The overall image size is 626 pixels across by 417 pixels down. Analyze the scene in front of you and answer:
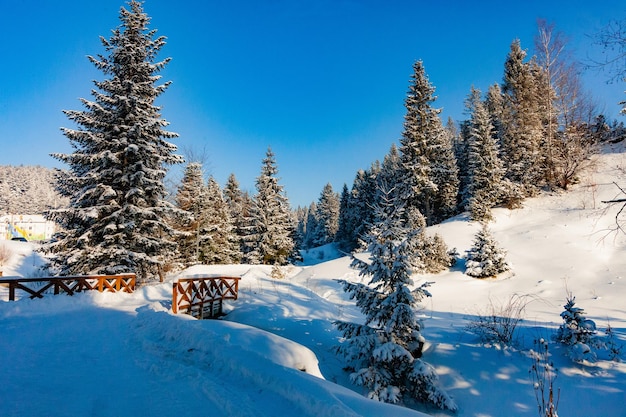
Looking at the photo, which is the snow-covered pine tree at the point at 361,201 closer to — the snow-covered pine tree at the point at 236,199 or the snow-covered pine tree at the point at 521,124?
the snow-covered pine tree at the point at 236,199

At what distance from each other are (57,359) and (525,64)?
1440 inches

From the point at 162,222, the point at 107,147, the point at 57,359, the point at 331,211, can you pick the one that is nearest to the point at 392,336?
the point at 57,359

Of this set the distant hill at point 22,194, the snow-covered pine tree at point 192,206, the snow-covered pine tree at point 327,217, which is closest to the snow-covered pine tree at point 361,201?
the snow-covered pine tree at point 327,217

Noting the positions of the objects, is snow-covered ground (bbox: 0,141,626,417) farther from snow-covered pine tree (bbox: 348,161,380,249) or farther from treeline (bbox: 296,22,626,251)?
snow-covered pine tree (bbox: 348,161,380,249)

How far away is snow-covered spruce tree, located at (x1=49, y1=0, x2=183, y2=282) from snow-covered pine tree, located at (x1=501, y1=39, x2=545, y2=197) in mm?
23449

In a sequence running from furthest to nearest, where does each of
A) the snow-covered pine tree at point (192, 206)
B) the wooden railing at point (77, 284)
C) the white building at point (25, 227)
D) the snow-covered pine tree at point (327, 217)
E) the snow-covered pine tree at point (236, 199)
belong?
the snow-covered pine tree at point (327, 217)
the white building at point (25, 227)
the snow-covered pine tree at point (236, 199)
the snow-covered pine tree at point (192, 206)
the wooden railing at point (77, 284)

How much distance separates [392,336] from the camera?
22.2ft

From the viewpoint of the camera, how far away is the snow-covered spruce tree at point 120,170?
498 inches

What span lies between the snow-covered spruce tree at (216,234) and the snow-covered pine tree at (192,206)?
61cm

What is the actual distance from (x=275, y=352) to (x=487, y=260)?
13.5m

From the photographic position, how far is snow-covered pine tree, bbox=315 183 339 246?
180ft

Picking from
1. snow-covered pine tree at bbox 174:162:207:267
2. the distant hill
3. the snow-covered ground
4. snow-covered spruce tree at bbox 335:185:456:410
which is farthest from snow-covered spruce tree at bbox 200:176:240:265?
the distant hill

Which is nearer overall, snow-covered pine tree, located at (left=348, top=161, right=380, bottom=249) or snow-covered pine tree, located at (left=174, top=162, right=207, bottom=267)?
snow-covered pine tree, located at (left=174, top=162, right=207, bottom=267)

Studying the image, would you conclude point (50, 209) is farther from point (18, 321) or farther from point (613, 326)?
point (613, 326)
